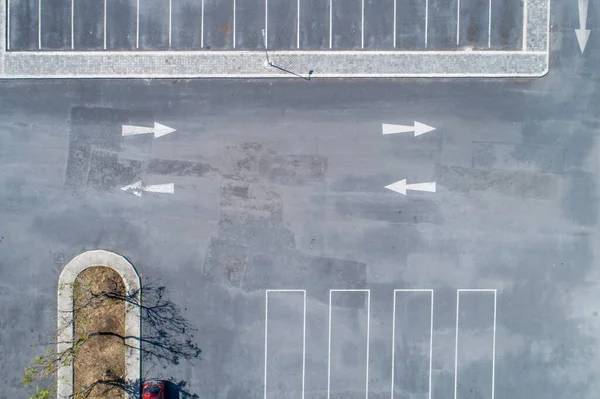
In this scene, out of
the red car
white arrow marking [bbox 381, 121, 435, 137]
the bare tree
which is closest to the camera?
the red car

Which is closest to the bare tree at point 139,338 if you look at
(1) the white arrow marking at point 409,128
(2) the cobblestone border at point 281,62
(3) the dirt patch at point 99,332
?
(3) the dirt patch at point 99,332

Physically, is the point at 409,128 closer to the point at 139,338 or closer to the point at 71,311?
the point at 139,338

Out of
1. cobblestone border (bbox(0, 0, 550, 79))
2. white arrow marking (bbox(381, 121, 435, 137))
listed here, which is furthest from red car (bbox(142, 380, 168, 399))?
white arrow marking (bbox(381, 121, 435, 137))

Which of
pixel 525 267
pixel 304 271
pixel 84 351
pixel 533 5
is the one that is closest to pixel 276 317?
pixel 304 271

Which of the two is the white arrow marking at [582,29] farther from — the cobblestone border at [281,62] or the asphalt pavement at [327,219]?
the cobblestone border at [281,62]

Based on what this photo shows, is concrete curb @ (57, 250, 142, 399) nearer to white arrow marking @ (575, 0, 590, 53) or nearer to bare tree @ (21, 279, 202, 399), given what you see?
bare tree @ (21, 279, 202, 399)

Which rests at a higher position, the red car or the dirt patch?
the dirt patch
